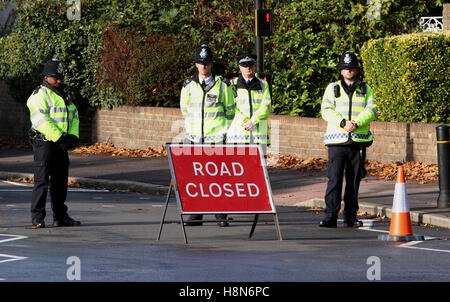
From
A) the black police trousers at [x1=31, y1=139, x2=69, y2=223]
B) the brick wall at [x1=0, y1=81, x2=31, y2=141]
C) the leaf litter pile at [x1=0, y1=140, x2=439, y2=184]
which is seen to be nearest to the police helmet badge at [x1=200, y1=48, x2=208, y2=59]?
the black police trousers at [x1=31, y1=139, x2=69, y2=223]

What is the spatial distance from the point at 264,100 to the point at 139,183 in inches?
183

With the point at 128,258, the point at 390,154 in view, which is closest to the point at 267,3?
the point at 390,154

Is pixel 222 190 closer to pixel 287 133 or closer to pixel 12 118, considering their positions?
pixel 287 133

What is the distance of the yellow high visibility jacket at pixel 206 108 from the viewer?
12734 mm

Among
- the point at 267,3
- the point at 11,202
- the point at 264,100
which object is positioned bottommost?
the point at 11,202

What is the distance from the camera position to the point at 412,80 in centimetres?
1867

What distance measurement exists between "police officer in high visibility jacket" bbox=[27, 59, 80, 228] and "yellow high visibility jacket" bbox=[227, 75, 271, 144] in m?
1.99

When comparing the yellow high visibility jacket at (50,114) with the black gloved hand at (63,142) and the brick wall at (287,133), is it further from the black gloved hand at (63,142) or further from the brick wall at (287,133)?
the brick wall at (287,133)

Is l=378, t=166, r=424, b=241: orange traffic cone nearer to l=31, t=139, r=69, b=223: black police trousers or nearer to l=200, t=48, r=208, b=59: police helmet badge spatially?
l=200, t=48, r=208, b=59: police helmet badge

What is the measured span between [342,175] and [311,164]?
20.0ft

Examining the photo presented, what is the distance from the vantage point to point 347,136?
12562 mm

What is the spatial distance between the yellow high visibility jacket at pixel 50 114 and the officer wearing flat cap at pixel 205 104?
143 cm

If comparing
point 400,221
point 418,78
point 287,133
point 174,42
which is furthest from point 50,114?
point 174,42
